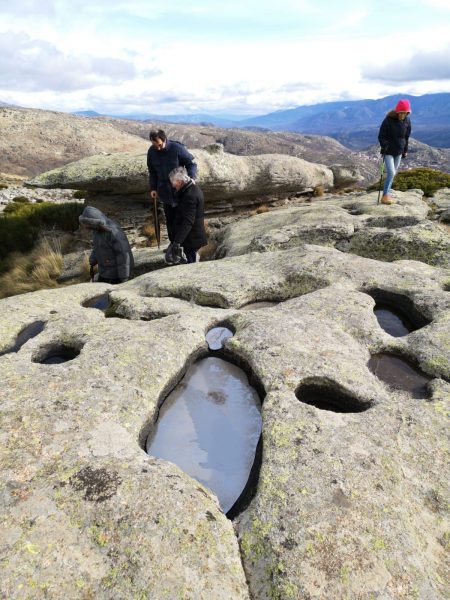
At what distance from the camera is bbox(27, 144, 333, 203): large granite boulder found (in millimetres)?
21328

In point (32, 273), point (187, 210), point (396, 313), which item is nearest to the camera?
point (396, 313)

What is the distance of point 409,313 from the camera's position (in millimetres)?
8852

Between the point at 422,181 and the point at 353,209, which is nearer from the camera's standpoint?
the point at 353,209

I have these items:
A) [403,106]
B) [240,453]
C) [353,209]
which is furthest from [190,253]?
[403,106]

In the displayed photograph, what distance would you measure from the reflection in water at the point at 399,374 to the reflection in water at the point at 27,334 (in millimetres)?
6523

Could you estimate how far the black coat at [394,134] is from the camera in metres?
17.0

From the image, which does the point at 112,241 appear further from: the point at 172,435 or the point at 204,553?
the point at 204,553

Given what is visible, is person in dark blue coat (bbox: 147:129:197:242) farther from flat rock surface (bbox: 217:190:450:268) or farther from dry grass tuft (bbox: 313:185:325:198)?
dry grass tuft (bbox: 313:185:325:198)

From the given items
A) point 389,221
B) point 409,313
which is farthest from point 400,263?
point 389,221

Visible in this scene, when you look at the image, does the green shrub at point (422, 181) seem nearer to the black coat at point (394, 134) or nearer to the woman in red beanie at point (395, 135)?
the woman in red beanie at point (395, 135)

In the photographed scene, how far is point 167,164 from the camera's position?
1412 centimetres

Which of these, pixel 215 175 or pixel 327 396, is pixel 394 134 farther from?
pixel 327 396

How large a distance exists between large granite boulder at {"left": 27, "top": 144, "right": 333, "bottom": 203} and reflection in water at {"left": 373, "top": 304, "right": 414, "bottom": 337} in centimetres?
1630

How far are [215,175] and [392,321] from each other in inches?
698
